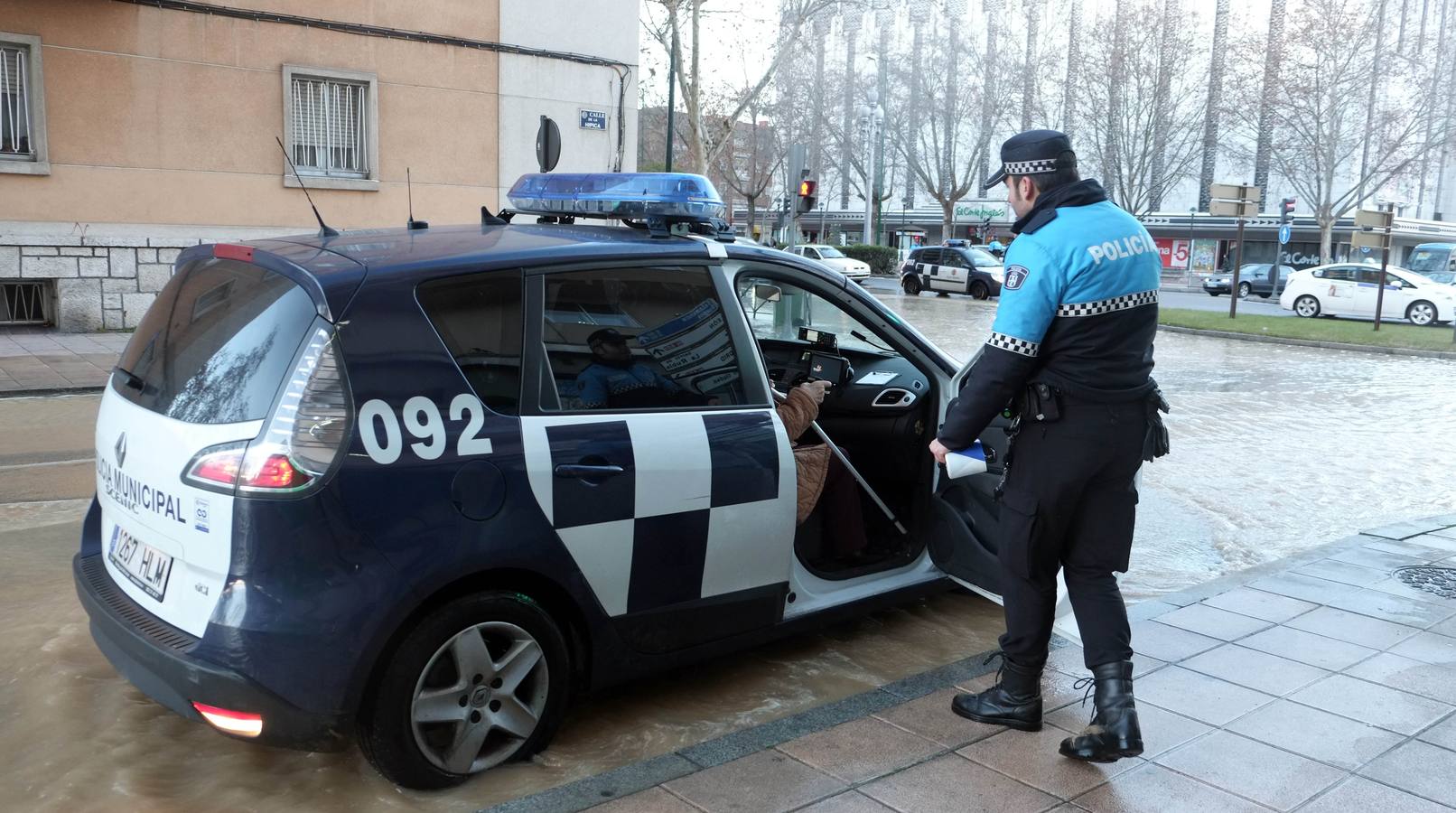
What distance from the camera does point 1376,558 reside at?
5922mm

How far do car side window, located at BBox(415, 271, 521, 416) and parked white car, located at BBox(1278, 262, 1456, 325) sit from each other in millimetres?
26908

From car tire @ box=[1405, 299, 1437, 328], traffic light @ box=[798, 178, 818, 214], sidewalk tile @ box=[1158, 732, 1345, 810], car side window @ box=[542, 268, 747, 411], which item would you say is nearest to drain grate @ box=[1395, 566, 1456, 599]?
sidewalk tile @ box=[1158, 732, 1345, 810]

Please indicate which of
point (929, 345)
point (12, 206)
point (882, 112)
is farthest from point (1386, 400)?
point (882, 112)

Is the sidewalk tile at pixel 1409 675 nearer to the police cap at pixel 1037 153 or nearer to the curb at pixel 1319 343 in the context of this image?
the police cap at pixel 1037 153

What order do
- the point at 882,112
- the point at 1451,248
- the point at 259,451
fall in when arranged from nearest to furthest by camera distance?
the point at 259,451 < the point at 1451,248 < the point at 882,112

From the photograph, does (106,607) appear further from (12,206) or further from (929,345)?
(12,206)

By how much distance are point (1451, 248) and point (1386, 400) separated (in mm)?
27860

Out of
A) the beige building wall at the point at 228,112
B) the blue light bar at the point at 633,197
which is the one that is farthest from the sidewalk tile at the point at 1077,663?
the beige building wall at the point at 228,112

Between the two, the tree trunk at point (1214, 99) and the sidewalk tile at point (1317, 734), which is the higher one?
the tree trunk at point (1214, 99)

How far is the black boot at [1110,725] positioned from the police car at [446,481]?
1026 mm

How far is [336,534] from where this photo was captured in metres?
2.81

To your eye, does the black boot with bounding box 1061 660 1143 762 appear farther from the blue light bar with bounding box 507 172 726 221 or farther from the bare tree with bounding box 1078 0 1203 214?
the bare tree with bounding box 1078 0 1203 214

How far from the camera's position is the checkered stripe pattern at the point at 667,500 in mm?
3242

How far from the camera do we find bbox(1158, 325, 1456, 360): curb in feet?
62.4
